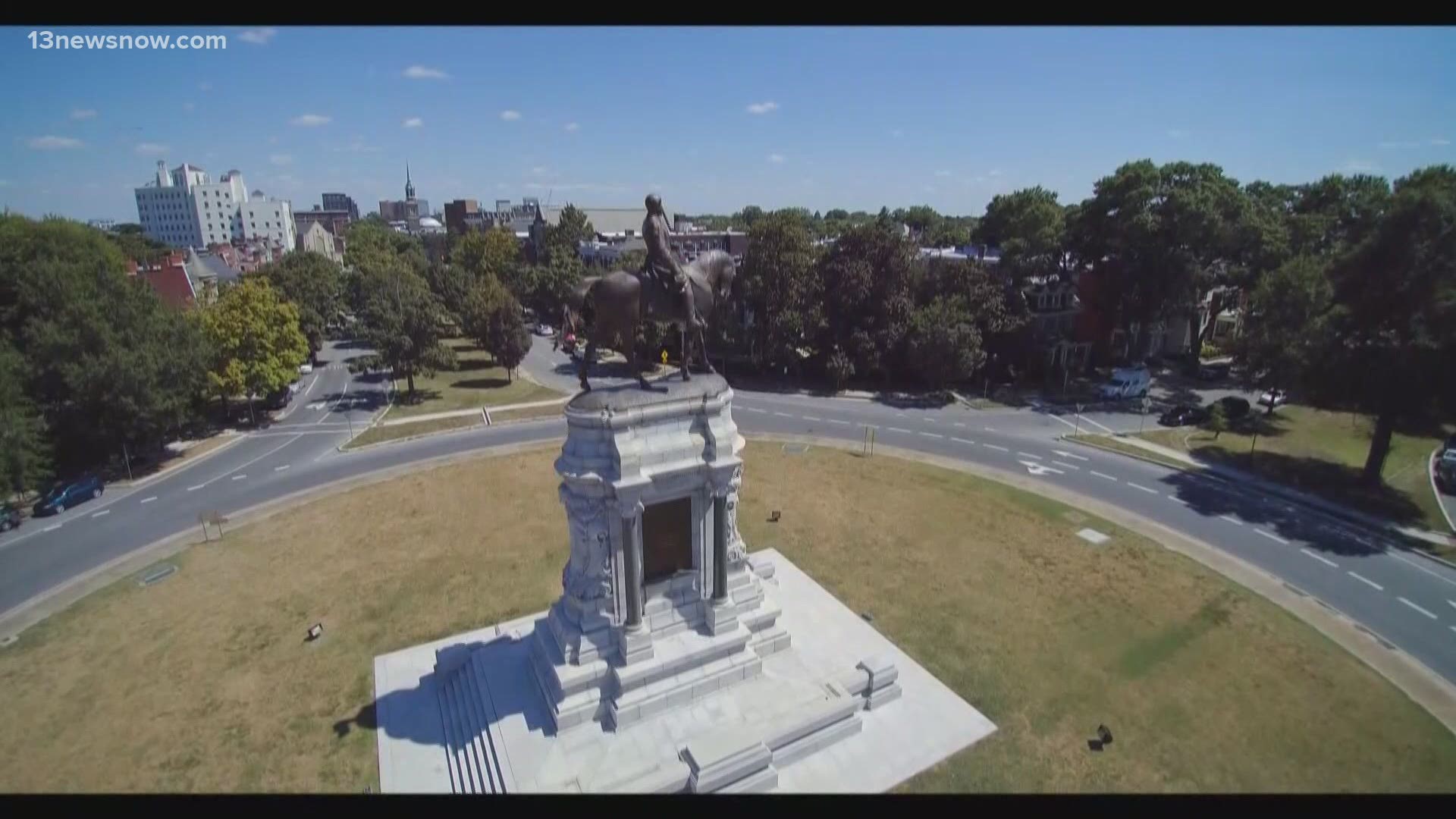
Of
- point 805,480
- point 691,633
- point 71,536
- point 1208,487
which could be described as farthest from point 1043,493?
point 71,536

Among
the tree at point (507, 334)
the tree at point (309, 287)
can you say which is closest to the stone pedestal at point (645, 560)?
the tree at point (507, 334)

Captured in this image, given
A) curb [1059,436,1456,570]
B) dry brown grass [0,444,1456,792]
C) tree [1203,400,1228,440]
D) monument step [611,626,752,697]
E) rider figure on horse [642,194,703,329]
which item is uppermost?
rider figure on horse [642,194,703,329]

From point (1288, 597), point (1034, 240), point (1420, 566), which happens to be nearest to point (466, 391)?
point (1034, 240)

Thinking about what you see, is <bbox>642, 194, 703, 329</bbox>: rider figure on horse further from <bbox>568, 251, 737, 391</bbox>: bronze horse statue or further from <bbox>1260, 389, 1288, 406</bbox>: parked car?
<bbox>1260, 389, 1288, 406</bbox>: parked car

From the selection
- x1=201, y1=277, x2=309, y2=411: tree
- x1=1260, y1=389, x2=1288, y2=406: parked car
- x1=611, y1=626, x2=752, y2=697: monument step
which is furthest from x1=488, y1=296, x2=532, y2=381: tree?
x1=1260, y1=389, x2=1288, y2=406: parked car

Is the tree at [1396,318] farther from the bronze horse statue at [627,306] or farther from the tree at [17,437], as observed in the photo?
the tree at [17,437]

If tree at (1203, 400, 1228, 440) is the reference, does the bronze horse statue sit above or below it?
above

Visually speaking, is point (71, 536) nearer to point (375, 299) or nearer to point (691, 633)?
point (375, 299)
